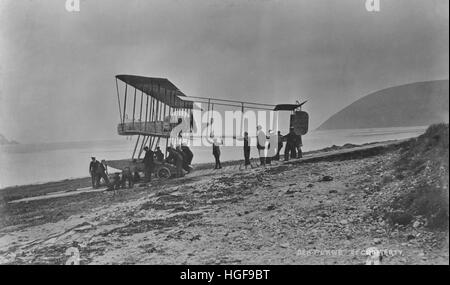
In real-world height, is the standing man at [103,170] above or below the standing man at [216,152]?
below

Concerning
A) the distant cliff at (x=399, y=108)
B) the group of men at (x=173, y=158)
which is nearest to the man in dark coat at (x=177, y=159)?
the group of men at (x=173, y=158)

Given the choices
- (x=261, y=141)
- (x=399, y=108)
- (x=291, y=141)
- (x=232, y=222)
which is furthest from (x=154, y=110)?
(x=399, y=108)

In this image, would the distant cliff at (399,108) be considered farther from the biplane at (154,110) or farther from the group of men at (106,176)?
the group of men at (106,176)

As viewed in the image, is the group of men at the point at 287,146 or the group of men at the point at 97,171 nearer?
the group of men at the point at 97,171

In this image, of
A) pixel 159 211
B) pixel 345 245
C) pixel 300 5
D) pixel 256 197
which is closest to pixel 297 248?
pixel 345 245

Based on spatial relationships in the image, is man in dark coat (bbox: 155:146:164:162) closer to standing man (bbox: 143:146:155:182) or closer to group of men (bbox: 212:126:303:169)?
standing man (bbox: 143:146:155:182)

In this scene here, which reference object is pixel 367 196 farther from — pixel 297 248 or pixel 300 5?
pixel 300 5
